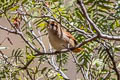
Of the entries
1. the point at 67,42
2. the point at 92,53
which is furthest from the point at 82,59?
the point at 67,42

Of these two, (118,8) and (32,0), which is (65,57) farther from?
(118,8)

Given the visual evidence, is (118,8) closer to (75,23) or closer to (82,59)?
(75,23)

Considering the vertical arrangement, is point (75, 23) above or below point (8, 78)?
above

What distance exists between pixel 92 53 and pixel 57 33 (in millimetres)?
344

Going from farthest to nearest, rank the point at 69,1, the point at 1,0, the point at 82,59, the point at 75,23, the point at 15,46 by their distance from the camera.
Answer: the point at 15,46 < the point at 82,59 < the point at 75,23 < the point at 1,0 < the point at 69,1

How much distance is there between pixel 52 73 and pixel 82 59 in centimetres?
27

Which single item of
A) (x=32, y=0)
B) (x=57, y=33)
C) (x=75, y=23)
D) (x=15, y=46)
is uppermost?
(x=32, y=0)

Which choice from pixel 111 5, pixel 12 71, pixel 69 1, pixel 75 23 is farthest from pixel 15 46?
pixel 69 1

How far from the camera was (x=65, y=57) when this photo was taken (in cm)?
175

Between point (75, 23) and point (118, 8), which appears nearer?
point (118, 8)

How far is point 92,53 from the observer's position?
5.16 ft

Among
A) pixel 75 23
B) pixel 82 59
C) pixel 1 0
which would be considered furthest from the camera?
pixel 82 59

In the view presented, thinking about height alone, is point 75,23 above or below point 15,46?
above

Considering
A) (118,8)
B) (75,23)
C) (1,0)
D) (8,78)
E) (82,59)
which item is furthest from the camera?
(8,78)
